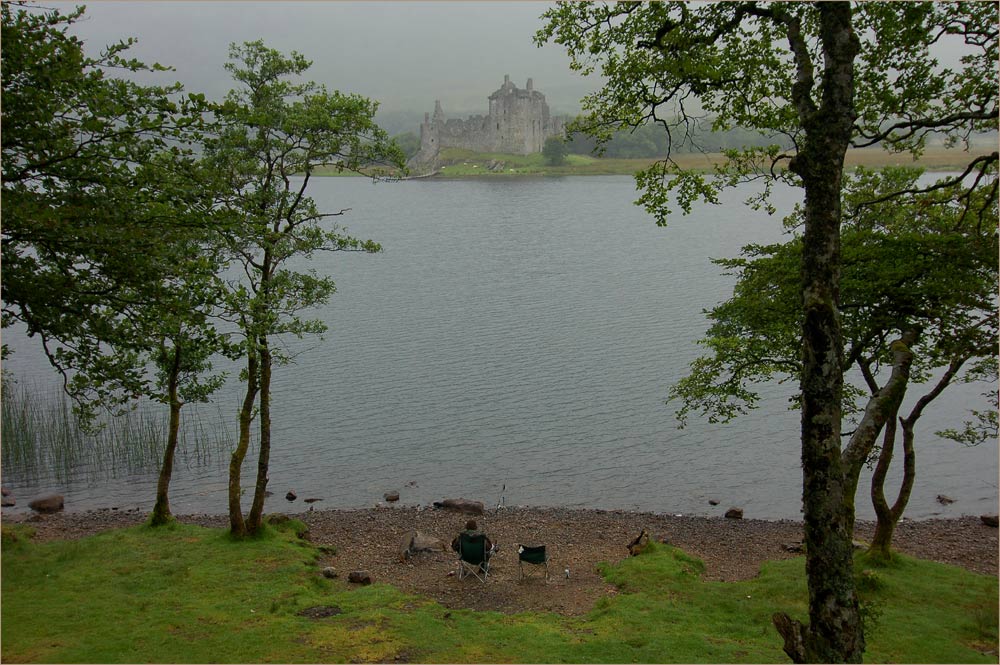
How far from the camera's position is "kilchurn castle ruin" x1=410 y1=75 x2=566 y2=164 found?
149 metres

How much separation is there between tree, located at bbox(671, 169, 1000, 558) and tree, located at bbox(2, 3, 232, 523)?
8.27 meters

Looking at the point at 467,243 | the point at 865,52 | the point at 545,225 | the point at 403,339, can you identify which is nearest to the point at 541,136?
the point at 545,225

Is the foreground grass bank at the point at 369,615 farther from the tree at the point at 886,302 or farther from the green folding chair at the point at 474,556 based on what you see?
the tree at the point at 886,302

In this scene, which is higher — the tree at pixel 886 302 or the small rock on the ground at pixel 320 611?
the tree at pixel 886 302

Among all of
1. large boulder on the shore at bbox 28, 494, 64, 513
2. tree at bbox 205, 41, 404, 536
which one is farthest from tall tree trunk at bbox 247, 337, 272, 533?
large boulder on the shore at bbox 28, 494, 64, 513

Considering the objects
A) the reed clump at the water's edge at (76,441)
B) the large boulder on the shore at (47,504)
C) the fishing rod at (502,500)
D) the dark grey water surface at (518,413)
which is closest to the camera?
the large boulder on the shore at (47,504)

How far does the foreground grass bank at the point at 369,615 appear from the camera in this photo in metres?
9.74

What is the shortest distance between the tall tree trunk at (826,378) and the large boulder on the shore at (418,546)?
34.2ft

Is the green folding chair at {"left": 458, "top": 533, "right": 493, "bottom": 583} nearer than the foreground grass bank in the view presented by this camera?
No

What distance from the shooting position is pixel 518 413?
1132 inches

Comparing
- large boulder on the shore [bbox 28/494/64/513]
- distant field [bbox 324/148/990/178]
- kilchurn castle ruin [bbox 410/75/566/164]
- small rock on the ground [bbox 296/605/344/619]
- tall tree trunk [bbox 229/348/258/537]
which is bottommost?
large boulder on the shore [bbox 28/494/64/513]

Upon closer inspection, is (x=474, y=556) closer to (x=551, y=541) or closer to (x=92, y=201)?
(x=551, y=541)

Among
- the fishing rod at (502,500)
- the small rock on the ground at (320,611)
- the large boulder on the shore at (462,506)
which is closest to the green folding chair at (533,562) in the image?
the small rock on the ground at (320,611)

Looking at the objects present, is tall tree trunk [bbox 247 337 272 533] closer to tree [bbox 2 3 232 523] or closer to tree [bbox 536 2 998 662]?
tree [bbox 2 3 232 523]
